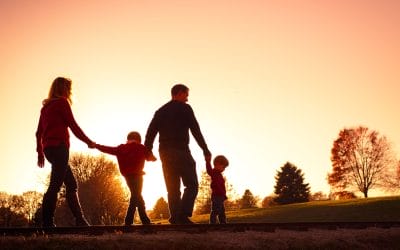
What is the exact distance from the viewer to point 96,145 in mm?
8242

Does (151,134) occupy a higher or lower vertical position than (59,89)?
lower

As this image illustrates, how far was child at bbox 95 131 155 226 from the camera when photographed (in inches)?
357

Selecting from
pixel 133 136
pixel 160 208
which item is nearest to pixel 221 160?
pixel 133 136

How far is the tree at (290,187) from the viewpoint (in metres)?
62.8

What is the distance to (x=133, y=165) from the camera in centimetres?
905

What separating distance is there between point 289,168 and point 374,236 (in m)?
57.0

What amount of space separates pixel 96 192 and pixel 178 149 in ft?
145

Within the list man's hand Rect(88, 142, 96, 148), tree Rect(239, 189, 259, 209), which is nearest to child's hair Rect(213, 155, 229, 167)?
man's hand Rect(88, 142, 96, 148)

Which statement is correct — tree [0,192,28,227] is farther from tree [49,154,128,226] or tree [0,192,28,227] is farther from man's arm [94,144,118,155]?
man's arm [94,144,118,155]

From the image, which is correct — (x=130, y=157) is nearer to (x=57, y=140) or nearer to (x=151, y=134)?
(x=151, y=134)

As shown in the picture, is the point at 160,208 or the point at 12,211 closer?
the point at 12,211

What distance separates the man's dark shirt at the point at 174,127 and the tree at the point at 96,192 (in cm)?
4040

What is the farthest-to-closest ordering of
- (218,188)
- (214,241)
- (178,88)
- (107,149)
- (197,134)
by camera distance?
(218,188)
(107,149)
(178,88)
(197,134)
(214,241)

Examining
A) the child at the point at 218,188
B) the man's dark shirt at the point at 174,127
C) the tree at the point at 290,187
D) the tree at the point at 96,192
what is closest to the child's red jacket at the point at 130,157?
the man's dark shirt at the point at 174,127
